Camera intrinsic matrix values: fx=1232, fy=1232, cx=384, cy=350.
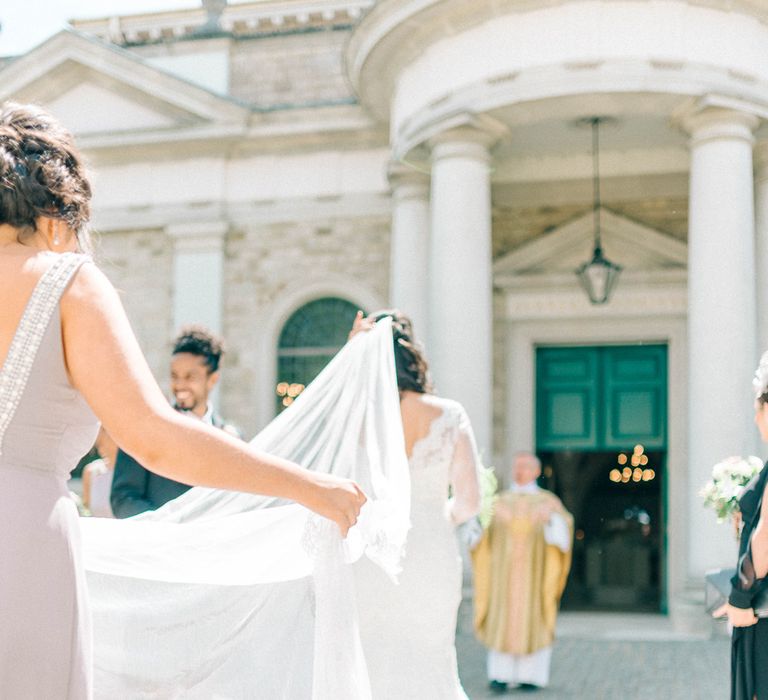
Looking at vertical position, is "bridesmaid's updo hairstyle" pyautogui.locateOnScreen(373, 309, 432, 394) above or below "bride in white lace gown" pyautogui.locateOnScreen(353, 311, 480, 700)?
above

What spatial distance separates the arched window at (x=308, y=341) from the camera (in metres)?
15.2

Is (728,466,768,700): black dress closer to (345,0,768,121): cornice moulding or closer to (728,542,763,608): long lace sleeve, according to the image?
(728,542,763,608): long lace sleeve

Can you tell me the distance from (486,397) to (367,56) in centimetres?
380

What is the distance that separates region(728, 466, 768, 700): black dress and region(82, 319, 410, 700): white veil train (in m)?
1.60

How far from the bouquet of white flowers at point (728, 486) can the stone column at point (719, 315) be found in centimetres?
578

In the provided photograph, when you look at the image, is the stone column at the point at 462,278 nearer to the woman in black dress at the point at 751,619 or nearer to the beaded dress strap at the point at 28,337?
the woman in black dress at the point at 751,619

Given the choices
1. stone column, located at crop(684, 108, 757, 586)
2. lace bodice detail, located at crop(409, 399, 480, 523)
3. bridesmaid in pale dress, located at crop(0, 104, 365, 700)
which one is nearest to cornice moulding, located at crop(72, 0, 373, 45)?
stone column, located at crop(684, 108, 757, 586)

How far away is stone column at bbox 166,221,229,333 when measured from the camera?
50.2 ft

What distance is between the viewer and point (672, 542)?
1414cm

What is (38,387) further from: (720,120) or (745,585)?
(720,120)

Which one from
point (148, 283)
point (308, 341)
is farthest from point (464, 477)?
point (148, 283)

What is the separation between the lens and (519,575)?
9.52 metres

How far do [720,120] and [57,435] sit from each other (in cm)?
1054

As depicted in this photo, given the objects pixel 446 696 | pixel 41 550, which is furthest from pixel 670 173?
pixel 41 550
